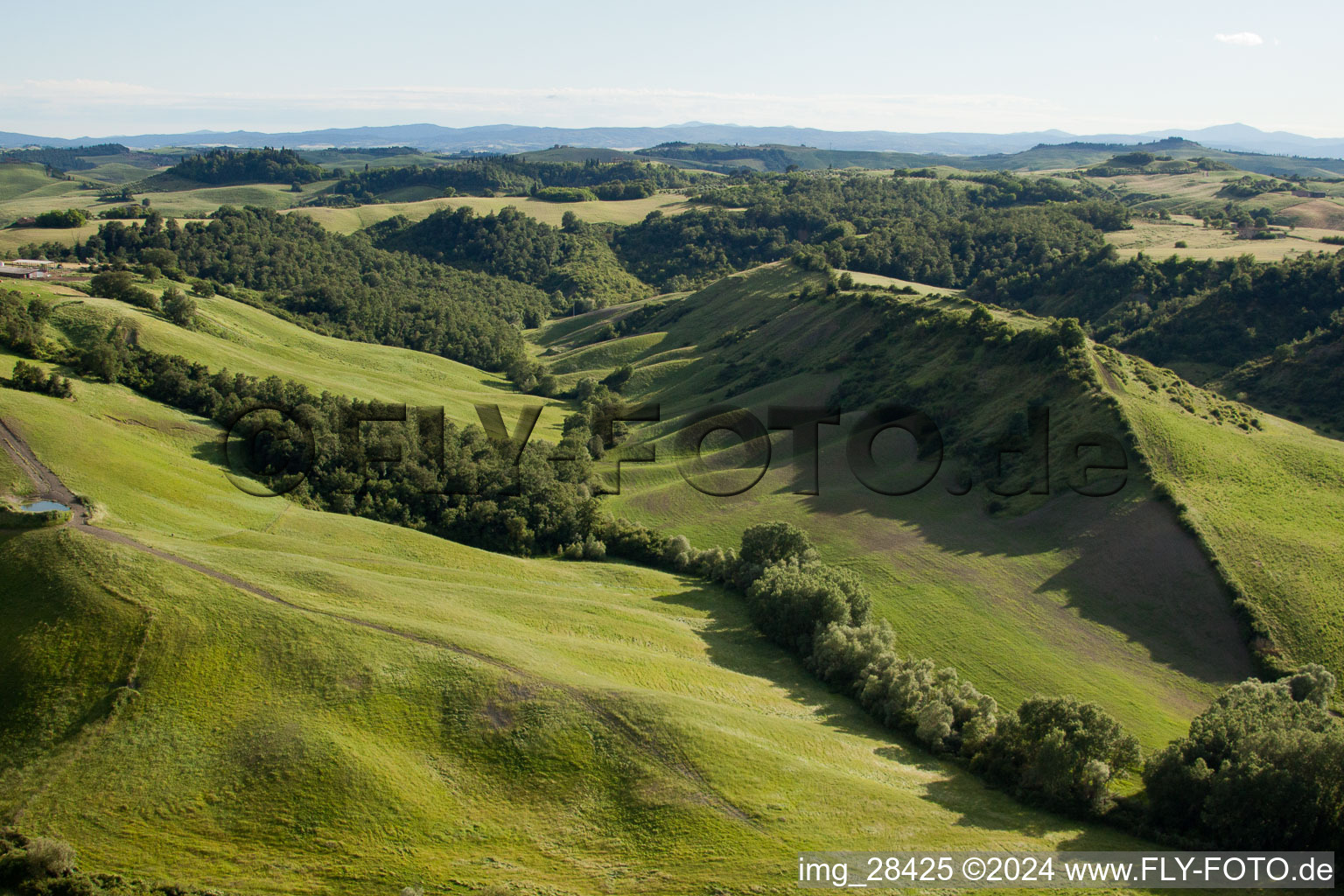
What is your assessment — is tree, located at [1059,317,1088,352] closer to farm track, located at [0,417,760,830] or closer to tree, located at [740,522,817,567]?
tree, located at [740,522,817,567]

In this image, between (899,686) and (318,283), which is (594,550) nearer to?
(899,686)

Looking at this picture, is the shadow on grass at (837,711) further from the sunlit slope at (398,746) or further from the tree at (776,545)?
the tree at (776,545)

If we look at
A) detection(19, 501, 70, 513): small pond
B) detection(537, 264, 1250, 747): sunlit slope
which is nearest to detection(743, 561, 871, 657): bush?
detection(537, 264, 1250, 747): sunlit slope


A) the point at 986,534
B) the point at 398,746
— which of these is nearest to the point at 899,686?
the point at 986,534

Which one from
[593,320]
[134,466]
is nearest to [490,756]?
[134,466]

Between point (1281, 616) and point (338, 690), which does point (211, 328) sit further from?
point (1281, 616)

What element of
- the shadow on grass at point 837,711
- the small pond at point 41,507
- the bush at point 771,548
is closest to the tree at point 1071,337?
the bush at point 771,548
